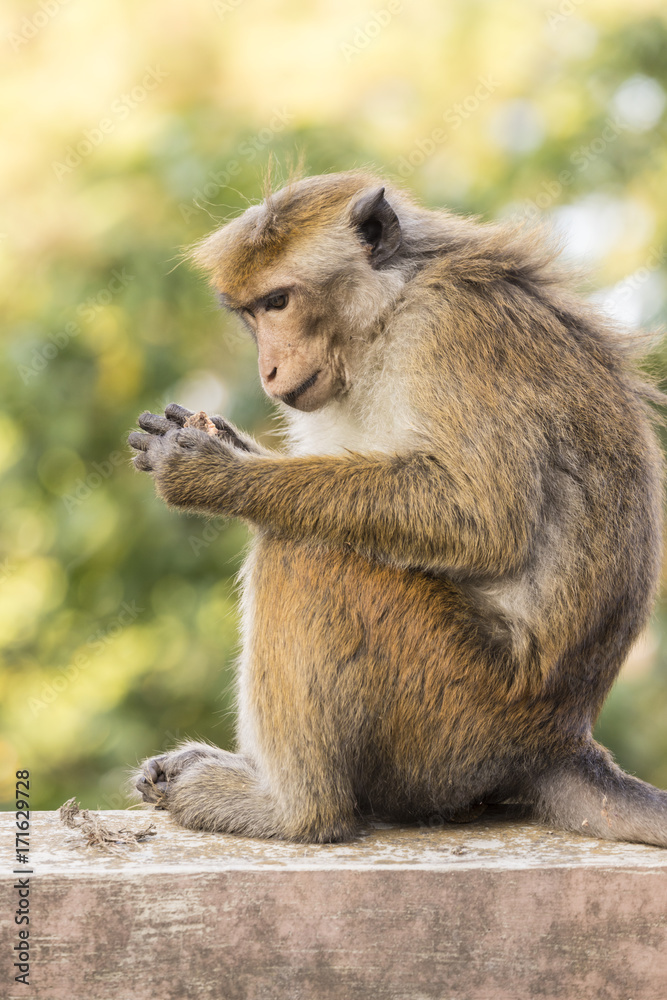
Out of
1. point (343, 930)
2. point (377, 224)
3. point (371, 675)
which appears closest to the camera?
point (343, 930)

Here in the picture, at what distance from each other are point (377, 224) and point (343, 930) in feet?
8.85

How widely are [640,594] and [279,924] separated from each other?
1883mm

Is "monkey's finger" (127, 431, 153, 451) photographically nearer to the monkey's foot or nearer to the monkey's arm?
the monkey's arm

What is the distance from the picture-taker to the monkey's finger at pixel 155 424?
4.41m

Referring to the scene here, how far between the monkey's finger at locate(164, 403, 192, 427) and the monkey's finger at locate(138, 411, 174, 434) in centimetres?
7

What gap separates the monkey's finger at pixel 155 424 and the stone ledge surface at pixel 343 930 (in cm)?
171

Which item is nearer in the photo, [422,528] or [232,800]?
[422,528]

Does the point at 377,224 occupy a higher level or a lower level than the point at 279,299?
higher

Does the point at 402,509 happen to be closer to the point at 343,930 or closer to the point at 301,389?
the point at 301,389

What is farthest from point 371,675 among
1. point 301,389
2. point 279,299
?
point 279,299

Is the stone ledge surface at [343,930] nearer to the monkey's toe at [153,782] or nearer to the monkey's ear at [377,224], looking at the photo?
the monkey's toe at [153,782]

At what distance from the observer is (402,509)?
387cm

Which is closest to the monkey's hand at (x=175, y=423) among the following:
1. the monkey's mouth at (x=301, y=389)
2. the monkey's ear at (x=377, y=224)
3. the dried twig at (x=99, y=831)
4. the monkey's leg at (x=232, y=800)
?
the monkey's mouth at (x=301, y=389)

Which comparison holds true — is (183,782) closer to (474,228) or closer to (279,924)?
(279,924)
